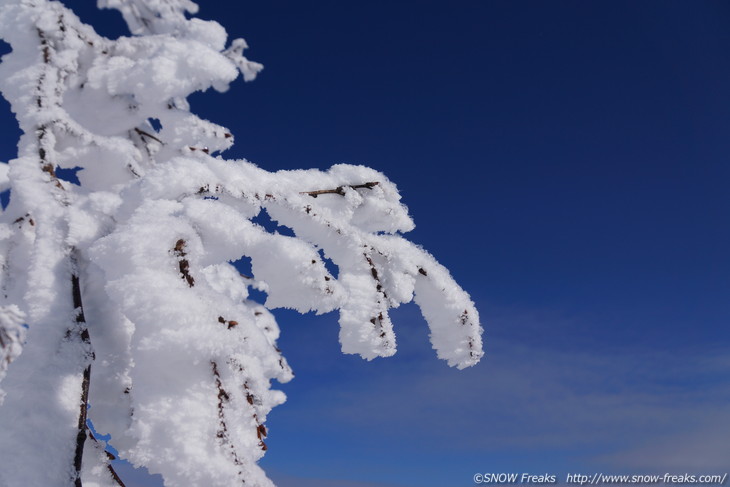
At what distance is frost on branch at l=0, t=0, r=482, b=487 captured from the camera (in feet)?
3.84

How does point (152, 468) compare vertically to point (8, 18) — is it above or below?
below

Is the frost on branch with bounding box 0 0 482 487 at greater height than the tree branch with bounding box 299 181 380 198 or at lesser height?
lesser

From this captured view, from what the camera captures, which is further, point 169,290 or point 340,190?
point 340,190

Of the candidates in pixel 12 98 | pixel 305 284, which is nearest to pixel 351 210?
pixel 305 284

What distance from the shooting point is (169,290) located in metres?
1.26

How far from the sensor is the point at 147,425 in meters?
1.16

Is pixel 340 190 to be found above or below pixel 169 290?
above

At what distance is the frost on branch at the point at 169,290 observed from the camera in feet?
3.84

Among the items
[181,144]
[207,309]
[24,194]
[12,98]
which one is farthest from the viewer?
[181,144]

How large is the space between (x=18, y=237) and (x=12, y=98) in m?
0.95

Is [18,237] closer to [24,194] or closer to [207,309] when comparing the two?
[24,194]

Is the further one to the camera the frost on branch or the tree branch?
the tree branch

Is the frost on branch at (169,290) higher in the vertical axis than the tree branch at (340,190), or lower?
lower

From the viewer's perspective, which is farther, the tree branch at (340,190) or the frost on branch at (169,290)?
the tree branch at (340,190)
